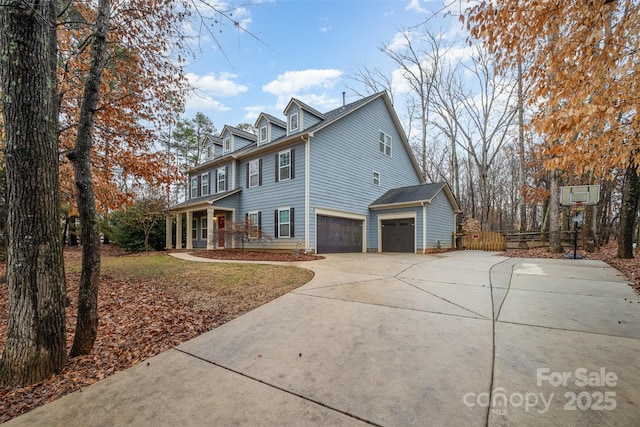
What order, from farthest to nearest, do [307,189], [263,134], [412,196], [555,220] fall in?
[263,134]
[412,196]
[307,189]
[555,220]

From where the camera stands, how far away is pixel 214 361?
282 cm

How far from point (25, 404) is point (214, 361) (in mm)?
1476

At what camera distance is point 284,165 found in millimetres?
13711

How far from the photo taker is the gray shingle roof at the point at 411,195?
1460 cm

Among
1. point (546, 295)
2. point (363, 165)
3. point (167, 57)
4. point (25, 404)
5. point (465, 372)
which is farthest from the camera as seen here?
point (363, 165)

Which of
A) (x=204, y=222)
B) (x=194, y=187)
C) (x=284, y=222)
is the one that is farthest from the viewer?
(x=194, y=187)

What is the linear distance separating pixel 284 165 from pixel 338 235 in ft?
15.0

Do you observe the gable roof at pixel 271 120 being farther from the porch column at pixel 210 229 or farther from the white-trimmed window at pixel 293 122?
the porch column at pixel 210 229

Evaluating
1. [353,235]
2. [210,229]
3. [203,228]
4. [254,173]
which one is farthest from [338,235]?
[203,228]

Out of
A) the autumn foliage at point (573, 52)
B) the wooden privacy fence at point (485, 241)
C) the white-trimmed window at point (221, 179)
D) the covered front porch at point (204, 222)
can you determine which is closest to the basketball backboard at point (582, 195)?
the wooden privacy fence at point (485, 241)

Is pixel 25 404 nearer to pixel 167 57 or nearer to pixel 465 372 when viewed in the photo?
pixel 465 372

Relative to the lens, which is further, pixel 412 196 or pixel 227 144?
pixel 227 144

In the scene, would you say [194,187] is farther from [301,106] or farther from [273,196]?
[301,106]

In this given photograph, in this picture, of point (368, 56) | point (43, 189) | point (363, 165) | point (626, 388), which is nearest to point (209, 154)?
point (363, 165)
